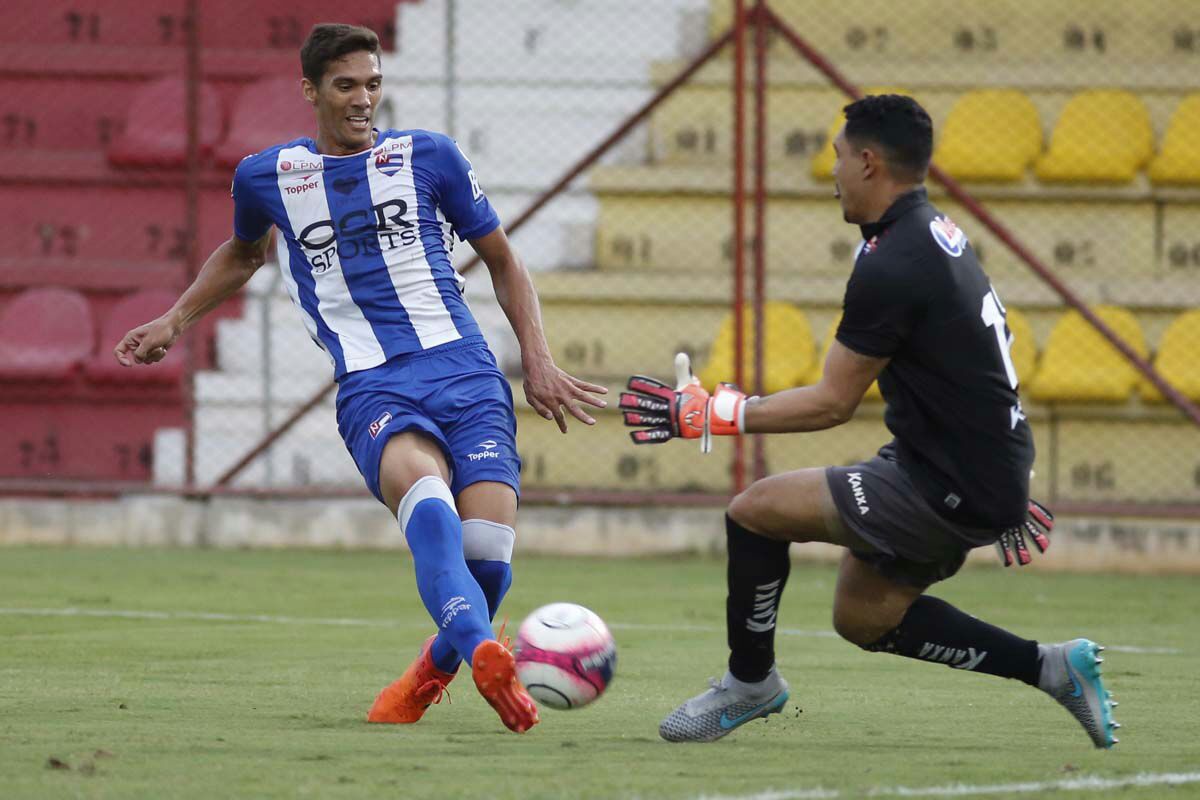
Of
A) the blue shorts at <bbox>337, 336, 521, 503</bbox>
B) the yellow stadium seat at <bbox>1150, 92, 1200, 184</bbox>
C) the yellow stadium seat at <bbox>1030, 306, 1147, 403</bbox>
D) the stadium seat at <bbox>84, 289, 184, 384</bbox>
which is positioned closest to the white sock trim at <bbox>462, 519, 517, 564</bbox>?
the blue shorts at <bbox>337, 336, 521, 503</bbox>

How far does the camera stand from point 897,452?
5262 mm

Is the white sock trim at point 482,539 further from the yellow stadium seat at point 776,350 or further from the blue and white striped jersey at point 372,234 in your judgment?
the yellow stadium seat at point 776,350

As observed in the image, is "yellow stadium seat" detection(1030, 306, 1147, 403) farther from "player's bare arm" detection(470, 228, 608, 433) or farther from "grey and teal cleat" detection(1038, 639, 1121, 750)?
"grey and teal cleat" detection(1038, 639, 1121, 750)

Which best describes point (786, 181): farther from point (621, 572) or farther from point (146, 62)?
point (146, 62)

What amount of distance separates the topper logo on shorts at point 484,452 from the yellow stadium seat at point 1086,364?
25.3ft

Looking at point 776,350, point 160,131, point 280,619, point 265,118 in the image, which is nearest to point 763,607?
point 280,619

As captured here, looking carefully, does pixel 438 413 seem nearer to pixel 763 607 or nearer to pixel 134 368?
pixel 763 607

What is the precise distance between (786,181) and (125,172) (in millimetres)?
4926

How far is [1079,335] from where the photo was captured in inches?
505

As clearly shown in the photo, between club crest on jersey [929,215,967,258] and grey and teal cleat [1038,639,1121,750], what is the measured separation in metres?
1.10

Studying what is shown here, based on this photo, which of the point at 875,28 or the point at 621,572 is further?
the point at 875,28

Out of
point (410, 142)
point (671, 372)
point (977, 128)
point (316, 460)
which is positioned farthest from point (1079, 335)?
point (410, 142)

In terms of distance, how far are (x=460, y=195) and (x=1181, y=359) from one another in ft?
26.0

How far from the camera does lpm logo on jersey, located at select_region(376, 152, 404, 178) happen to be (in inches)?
231
